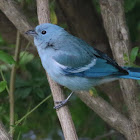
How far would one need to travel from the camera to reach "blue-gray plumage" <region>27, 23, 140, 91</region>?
2734 millimetres

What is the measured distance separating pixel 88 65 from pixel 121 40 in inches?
15.4

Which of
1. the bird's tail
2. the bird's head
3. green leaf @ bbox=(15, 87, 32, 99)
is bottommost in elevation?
the bird's tail

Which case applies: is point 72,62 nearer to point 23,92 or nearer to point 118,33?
point 118,33

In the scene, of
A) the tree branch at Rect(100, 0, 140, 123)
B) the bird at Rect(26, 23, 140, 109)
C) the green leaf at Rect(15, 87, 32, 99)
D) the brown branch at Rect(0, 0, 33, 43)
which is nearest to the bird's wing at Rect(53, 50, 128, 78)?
the bird at Rect(26, 23, 140, 109)

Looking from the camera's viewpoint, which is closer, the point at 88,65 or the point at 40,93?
the point at 88,65

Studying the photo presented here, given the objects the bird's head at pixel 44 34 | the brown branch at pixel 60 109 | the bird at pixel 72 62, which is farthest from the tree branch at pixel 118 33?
the brown branch at pixel 60 109

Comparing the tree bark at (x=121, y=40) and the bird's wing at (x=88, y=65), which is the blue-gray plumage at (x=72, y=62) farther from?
the tree bark at (x=121, y=40)

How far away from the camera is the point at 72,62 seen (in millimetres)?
2791

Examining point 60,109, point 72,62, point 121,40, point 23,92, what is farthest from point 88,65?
point 23,92

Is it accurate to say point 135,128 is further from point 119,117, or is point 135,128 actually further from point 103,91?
point 103,91

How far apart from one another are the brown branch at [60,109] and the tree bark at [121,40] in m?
0.56

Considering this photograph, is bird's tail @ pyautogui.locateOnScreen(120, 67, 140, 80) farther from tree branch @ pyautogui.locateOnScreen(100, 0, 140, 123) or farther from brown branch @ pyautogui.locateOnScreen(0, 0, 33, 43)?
brown branch @ pyautogui.locateOnScreen(0, 0, 33, 43)

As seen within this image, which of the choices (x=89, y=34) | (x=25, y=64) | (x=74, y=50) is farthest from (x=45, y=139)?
(x=74, y=50)

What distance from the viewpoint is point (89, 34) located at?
370 centimetres
